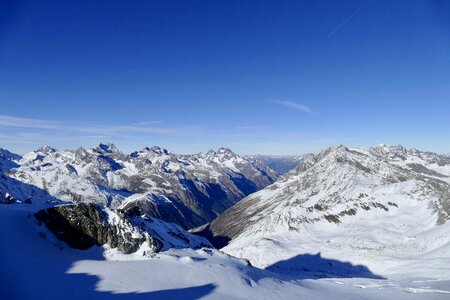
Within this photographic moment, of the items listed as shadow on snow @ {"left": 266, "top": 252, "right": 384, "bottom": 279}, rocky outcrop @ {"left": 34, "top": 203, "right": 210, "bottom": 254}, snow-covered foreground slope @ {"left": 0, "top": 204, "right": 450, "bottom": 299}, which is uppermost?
rocky outcrop @ {"left": 34, "top": 203, "right": 210, "bottom": 254}

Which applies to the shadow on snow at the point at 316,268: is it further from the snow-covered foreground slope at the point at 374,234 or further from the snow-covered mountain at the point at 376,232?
the snow-covered mountain at the point at 376,232

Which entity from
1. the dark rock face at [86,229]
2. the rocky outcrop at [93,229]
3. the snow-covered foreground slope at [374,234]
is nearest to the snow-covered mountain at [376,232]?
the snow-covered foreground slope at [374,234]

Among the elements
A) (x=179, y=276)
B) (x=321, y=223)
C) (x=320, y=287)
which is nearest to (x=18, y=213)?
(x=179, y=276)

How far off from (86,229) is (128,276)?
15.9m

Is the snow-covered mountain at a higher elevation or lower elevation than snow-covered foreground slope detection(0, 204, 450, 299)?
lower

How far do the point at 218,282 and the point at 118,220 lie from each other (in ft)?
68.8

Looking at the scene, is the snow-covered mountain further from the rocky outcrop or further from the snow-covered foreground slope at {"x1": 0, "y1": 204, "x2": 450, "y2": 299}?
the rocky outcrop

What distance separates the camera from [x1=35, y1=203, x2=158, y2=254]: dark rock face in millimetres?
49938

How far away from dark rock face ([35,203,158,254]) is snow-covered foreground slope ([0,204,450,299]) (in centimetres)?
138

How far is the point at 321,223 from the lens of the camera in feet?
525

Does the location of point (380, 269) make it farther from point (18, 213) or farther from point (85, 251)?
point (18, 213)

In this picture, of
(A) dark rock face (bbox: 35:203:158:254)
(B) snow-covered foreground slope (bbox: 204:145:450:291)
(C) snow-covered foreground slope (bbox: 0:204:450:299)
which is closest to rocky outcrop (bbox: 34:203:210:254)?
(A) dark rock face (bbox: 35:203:158:254)

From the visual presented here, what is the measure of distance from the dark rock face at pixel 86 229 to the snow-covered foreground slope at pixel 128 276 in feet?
4.52

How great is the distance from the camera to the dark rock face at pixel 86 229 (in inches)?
1966
